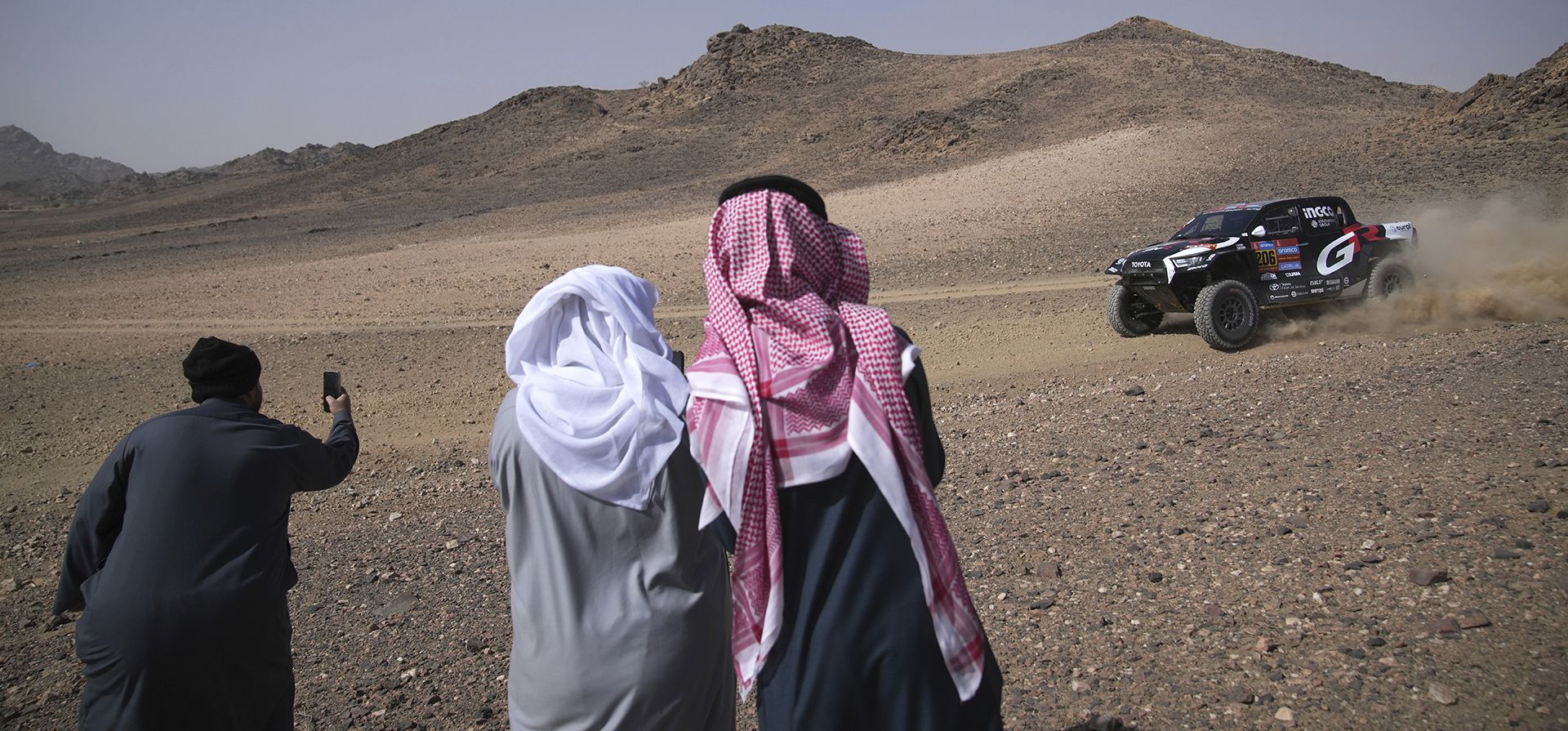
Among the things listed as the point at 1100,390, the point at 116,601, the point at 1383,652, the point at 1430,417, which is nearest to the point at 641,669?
the point at 116,601

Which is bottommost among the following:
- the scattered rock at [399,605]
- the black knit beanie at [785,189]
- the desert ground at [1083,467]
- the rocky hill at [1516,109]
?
the scattered rock at [399,605]

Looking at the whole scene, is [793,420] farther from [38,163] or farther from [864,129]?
[38,163]

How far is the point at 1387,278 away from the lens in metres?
→ 11.8

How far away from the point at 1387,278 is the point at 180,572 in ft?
40.8

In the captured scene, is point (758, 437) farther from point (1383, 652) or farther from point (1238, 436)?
point (1238, 436)

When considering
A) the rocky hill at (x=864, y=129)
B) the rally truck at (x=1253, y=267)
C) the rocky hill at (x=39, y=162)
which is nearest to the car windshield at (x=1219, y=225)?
the rally truck at (x=1253, y=267)

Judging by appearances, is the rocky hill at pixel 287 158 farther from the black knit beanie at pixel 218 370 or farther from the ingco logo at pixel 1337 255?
the black knit beanie at pixel 218 370

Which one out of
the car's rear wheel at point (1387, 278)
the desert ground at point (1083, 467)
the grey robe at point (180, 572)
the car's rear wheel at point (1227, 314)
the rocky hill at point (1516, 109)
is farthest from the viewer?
the rocky hill at point (1516, 109)

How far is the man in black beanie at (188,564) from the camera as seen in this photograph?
2.85m

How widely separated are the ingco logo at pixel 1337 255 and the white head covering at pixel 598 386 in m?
10.6

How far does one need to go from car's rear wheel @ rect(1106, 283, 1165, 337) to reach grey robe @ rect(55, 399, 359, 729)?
9931mm

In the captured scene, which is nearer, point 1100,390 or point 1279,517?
point 1279,517

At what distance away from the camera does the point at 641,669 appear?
2555 mm

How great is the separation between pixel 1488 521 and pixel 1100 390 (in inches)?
176
